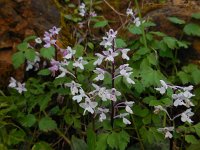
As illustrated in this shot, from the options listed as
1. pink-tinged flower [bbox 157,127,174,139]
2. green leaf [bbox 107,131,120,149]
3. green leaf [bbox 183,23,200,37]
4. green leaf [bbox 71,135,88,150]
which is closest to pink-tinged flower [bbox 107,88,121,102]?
green leaf [bbox 107,131,120,149]

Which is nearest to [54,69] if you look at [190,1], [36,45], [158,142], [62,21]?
[36,45]

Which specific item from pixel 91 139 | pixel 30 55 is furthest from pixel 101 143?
pixel 30 55

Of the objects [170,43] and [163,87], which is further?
[170,43]

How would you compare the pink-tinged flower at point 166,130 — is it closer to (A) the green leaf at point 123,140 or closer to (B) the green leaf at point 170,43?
(A) the green leaf at point 123,140

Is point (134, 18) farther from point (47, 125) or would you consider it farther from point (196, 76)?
point (47, 125)

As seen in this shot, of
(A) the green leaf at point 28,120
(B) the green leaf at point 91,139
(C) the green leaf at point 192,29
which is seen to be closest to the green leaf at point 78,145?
(B) the green leaf at point 91,139

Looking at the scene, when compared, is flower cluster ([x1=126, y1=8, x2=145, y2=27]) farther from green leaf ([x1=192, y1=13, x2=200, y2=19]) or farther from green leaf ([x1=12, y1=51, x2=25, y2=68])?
green leaf ([x1=12, y1=51, x2=25, y2=68])

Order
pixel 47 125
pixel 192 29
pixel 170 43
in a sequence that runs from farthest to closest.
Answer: pixel 192 29 → pixel 170 43 → pixel 47 125
